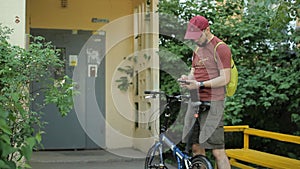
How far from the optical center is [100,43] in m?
7.45

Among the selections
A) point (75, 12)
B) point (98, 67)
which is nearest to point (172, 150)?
point (98, 67)

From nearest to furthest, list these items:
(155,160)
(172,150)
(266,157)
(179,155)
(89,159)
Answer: (179,155)
(172,150)
(155,160)
(266,157)
(89,159)

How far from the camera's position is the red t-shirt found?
3723 mm

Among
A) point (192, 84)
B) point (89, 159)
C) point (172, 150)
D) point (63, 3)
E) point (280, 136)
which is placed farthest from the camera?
point (63, 3)

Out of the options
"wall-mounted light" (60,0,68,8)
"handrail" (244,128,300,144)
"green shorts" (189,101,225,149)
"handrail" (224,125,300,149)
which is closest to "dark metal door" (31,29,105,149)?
"wall-mounted light" (60,0,68,8)

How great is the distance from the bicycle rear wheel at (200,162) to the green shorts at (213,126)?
112mm

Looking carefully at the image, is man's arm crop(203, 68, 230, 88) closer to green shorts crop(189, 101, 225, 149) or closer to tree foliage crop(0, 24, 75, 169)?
green shorts crop(189, 101, 225, 149)

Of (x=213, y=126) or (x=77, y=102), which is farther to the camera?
(x=77, y=102)

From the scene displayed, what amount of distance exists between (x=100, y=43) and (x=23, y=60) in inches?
146

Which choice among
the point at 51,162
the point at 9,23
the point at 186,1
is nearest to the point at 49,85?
the point at 9,23

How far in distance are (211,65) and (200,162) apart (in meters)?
0.83

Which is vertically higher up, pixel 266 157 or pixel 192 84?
pixel 192 84

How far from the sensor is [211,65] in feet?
12.8

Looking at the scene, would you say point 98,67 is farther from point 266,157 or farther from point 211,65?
point 211,65
